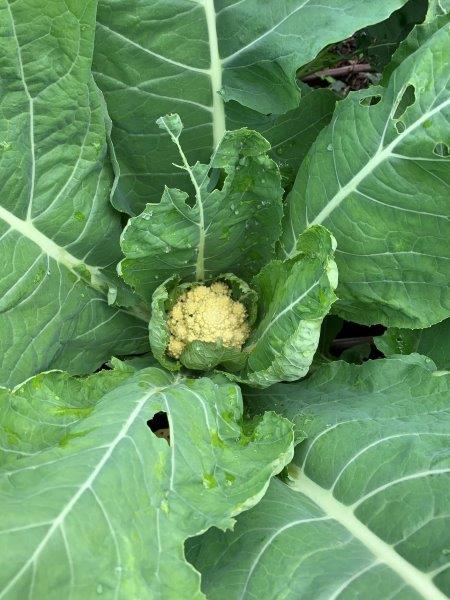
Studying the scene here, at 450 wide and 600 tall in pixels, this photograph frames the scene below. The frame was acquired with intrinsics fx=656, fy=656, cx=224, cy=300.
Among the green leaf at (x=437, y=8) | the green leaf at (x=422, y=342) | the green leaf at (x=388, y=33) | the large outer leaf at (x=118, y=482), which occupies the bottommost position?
the green leaf at (x=422, y=342)

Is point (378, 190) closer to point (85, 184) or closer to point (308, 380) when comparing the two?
point (308, 380)

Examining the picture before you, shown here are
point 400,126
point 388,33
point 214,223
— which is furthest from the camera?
point 388,33

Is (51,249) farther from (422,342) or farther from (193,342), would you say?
(422,342)

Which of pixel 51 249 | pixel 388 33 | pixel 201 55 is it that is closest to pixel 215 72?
pixel 201 55

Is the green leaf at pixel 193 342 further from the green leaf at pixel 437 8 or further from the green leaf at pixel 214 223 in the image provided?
the green leaf at pixel 437 8

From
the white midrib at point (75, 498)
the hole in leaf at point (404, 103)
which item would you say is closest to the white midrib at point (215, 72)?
the hole in leaf at point (404, 103)

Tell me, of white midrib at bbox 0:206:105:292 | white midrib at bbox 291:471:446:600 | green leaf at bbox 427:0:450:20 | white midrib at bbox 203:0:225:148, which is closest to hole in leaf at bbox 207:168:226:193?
white midrib at bbox 203:0:225:148
